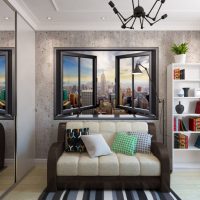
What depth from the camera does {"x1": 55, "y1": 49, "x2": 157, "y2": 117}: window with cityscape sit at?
424 cm

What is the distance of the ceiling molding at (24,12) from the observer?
10.3 feet

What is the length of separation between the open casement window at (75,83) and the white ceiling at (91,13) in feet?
1.94

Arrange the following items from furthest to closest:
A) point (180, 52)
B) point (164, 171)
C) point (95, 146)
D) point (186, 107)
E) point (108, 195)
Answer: point (186, 107) → point (180, 52) → point (95, 146) → point (164, 171) → point (108, 195)

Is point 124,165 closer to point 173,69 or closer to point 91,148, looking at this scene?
point 91,148

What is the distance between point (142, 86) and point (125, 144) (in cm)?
137

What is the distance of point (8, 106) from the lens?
2939 mm

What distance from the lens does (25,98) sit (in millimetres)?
3625

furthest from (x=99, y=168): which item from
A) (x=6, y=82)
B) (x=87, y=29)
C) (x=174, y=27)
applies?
(x=174, y=27)

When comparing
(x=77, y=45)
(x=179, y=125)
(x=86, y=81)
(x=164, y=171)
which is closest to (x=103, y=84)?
(x=86, y=81)

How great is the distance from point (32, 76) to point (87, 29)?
1.39 meters

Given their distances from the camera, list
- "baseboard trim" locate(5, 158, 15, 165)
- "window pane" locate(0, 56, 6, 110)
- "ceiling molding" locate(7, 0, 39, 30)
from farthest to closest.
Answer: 1. "ceiling molding" locate(7, 0, 39, 30)
2. "baseboard trim" locate(5, 158, 15, 165)
3. "window pane" locate(0, 56, 6, 110)

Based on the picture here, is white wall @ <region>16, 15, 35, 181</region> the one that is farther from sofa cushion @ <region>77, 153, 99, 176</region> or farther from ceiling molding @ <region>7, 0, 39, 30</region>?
sofa cushion @ <region>77, 153, 99, 176</region>

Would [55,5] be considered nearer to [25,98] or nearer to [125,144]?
[25,98]

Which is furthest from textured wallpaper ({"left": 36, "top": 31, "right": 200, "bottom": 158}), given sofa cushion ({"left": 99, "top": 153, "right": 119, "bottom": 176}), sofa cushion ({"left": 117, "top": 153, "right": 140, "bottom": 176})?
sofa cushion ({"left": 99, "top": 153, "right": 119, "bottom": 176})
